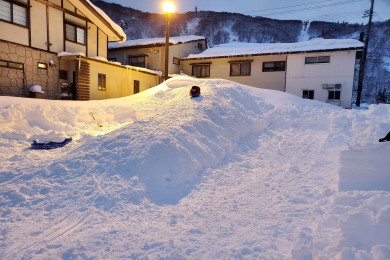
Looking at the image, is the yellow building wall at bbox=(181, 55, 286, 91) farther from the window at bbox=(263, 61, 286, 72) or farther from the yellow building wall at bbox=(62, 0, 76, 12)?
the yellow building wall at bbox=(62, 0, 76, 12)

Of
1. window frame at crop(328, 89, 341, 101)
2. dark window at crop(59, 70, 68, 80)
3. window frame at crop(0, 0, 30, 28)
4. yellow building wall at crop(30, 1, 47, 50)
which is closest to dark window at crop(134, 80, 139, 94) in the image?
dark window at crop(59, 70, 68, 80)

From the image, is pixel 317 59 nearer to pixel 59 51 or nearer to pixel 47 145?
pixel 59 51

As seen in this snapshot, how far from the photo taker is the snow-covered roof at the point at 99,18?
14.4 metres

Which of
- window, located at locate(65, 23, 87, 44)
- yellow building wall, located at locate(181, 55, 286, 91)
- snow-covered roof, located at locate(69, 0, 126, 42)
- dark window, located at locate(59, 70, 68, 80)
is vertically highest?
snow-covered roof, located at locate(69, 0, 126, 42)

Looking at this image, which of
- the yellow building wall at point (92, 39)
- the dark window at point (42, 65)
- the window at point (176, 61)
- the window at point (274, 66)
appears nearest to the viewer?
the dark window at point (42, 65)

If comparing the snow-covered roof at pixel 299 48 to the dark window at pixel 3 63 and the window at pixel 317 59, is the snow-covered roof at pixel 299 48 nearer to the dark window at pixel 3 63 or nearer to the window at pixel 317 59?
the window at pixel 317 59

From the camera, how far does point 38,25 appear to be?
1259cm

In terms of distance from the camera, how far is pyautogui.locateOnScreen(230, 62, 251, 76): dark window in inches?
760

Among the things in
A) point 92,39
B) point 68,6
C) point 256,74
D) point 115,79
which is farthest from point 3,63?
point 256,74

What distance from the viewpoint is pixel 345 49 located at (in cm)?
1561

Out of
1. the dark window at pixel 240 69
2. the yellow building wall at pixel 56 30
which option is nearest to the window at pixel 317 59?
the dark window at pixel 240 69

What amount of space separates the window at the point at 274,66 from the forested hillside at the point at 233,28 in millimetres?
49472

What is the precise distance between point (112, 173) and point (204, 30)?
248 ft

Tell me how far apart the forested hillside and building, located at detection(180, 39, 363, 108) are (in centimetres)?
4834
